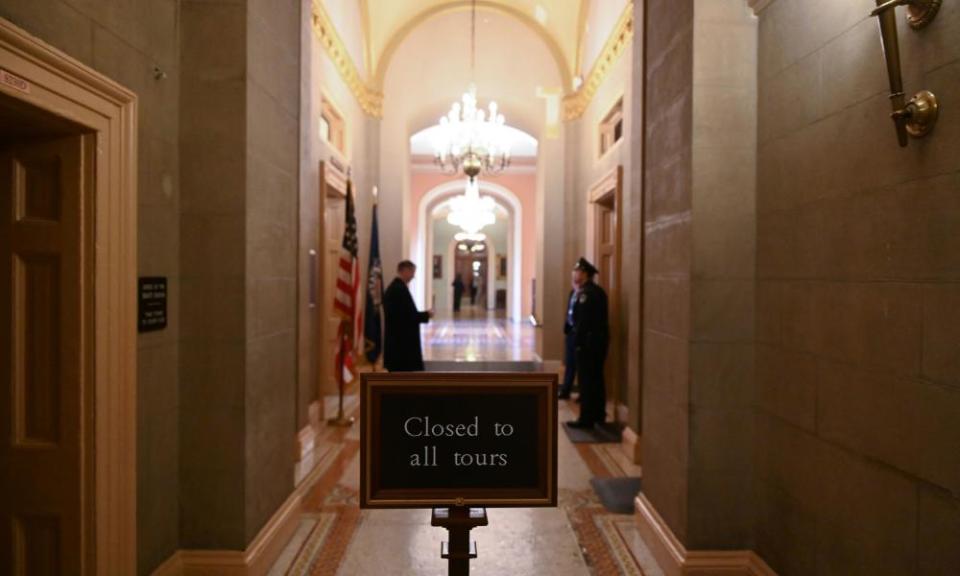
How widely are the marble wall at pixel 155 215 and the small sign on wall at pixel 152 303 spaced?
39 millimetres

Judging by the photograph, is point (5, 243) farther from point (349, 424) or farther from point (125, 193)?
point (349, 424)

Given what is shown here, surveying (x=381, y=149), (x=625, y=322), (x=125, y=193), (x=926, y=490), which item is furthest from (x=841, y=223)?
(x=381, y=149)

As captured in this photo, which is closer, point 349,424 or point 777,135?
point 777,135

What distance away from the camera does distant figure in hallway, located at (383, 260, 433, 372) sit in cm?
556

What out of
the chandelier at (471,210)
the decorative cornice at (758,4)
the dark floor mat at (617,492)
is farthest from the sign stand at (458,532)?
the chandelier at (471,210)

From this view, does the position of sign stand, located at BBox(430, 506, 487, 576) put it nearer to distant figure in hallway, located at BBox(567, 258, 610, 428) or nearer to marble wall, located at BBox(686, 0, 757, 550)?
marble wall, located at BBox(686, 0, 757, 550)

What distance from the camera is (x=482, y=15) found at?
8.79 m

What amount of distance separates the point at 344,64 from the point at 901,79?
20.5 feet

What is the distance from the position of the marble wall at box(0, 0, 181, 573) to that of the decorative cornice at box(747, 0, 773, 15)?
2681mm

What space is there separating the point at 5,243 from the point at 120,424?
0.78 m

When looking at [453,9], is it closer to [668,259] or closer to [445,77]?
[445,77]

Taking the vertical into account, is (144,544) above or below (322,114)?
below

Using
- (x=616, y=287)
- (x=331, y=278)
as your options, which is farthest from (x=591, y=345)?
(x=331, y=278)

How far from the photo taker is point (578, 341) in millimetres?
5641
